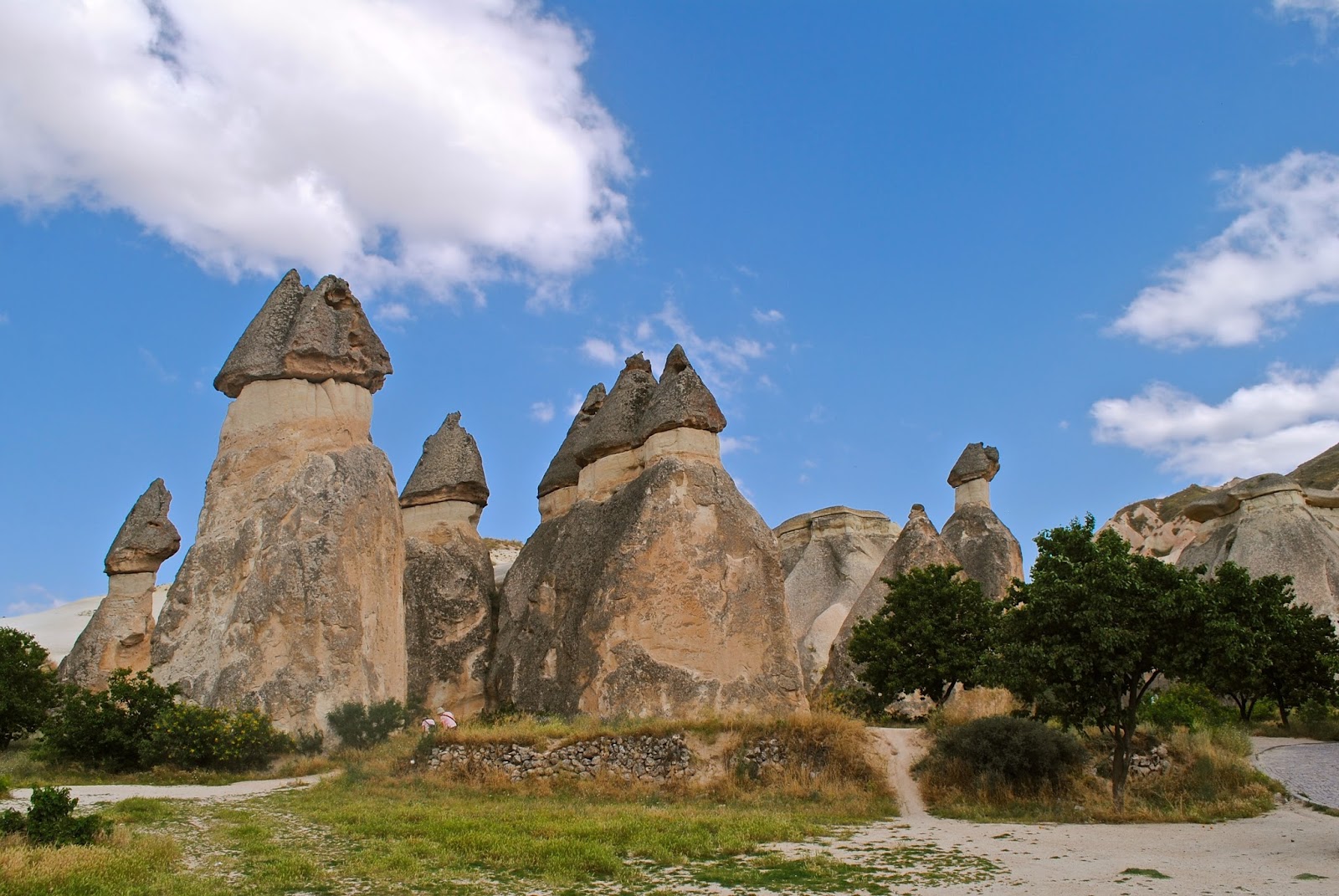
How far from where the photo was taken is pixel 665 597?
15.5 m

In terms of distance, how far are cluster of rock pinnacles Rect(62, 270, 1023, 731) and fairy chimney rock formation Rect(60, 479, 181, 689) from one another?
5 centimetres

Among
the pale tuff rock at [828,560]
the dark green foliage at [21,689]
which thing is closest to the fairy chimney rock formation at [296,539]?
the dark green foliage at [21,689]

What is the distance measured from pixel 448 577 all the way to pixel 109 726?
7895mm

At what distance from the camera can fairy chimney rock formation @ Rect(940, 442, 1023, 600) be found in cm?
2655

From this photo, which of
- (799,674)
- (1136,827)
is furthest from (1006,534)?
(1136,827)

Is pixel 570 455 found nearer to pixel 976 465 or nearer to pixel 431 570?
pixel 431 570

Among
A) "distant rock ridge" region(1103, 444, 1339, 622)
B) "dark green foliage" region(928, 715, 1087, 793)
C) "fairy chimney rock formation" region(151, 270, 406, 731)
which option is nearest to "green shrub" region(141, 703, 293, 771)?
"fairy chimney rock formation" region(151, 270, 406, 731)

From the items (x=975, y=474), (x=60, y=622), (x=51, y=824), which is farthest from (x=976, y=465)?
(x=60, y=622)

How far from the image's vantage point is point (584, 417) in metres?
23.6

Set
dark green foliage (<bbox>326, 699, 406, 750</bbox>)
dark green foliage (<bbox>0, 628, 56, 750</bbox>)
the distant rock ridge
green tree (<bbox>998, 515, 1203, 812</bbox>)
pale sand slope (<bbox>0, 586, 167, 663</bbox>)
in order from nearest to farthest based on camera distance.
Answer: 1. green tree (<bbox>998, 515, 1203, 812</bbox>)
2. dark green foliage (<bbox>326, 699, 406, 750</bbox>)
3. dark green foliage (<bbox>0, 628, 56, 750</bbox>)
4. the distant rock ridge
5. pale sand slope (<bbox>0, 586, 167, 663</bbox>)

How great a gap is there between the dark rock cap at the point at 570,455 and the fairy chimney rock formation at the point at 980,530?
9.43m

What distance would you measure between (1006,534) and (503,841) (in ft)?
71.3

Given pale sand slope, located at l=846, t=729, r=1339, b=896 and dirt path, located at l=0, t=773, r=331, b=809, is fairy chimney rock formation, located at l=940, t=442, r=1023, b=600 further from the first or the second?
dirt path, located at l=0, t=773, r=331, b=809

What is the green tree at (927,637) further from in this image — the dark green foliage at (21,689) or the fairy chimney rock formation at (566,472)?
the dark green foliage at (21,689)
